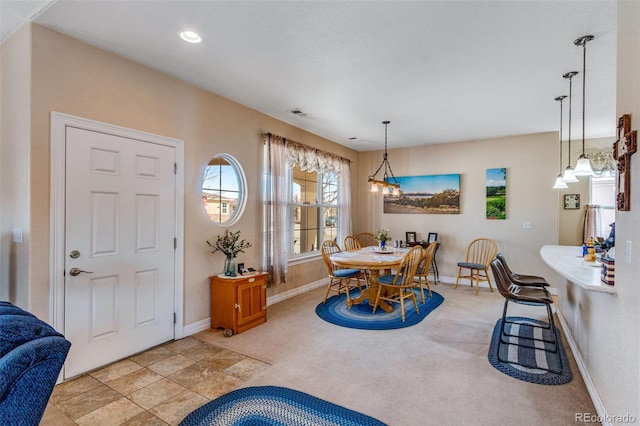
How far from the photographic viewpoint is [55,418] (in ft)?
6.82

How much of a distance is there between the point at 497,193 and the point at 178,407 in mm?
5603

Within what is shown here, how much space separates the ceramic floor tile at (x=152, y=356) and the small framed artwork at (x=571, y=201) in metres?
6.71

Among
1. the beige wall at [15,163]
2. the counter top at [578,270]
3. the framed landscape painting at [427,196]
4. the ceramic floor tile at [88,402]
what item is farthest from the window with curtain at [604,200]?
the beige wall at [15,163]

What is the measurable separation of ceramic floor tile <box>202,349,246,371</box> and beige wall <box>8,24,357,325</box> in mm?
709

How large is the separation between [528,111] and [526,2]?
253 centimetres

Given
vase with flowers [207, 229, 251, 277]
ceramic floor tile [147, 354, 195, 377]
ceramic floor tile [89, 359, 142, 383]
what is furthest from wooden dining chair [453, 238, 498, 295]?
ceramic floor tile [89, 359, 142, 383]

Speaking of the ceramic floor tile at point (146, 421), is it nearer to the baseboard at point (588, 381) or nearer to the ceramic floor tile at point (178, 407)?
the ceramic floor tile at point (178, 407)

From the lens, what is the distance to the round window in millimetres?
3777

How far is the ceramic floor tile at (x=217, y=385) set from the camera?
7.77 feet

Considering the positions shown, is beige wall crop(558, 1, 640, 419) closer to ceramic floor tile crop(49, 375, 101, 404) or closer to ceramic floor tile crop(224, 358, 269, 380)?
ceramic floor tile crop(224, 358, 269, 380)

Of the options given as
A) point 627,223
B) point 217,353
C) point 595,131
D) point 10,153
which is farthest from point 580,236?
point 10,153

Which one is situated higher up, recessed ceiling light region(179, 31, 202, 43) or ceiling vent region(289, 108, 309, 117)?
recessed ceiling light region(179, 31, 202, 43)

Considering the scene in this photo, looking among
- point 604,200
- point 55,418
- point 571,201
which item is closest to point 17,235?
point 55,418

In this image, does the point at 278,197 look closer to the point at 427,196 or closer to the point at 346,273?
the point at 346,273
